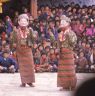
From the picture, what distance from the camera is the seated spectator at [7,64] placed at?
11.2 metres

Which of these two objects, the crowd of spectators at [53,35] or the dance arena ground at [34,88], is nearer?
the dance arena ground at [34,88]

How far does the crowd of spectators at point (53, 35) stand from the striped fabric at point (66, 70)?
2.21 metres

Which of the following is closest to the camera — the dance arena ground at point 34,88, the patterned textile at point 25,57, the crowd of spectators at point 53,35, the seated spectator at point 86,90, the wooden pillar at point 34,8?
the seated spectator at point 86,90

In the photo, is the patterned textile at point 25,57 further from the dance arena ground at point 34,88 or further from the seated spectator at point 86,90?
the seated spectator at point 86,90

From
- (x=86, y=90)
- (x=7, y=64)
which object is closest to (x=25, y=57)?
(x=7, y=64)

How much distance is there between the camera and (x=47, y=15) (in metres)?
14.0

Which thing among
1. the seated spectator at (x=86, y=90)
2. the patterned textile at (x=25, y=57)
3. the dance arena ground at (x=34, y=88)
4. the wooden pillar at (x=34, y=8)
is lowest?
the dance arena ground at (x=34, y=88)

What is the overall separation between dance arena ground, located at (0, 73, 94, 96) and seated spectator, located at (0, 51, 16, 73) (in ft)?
0.65

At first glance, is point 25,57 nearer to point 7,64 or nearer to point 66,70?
point 66,70

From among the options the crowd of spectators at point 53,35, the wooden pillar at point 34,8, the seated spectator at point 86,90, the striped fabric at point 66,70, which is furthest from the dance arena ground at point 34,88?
the seated spectator at point 86,90

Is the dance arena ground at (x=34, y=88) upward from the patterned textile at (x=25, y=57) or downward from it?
downward

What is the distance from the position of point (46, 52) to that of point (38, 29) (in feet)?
5.18

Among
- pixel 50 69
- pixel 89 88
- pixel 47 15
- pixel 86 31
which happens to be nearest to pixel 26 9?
pixel 47 15

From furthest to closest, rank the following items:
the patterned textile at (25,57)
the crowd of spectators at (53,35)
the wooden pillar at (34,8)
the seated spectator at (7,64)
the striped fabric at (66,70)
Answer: the wooden pillar at (34,8) < the crowd of spectators at (53,35) < the seated spectator at (7,64) < the patterned textile at (25,57) < the striped fabric at (66,70)
